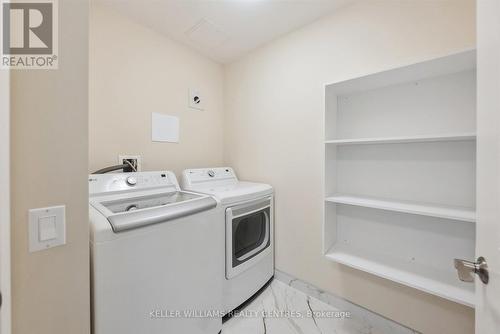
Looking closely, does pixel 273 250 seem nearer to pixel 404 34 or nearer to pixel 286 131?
pixel 286 131

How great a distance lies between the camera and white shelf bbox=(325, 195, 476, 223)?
0.97 m

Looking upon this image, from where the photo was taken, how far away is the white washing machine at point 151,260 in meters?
0.80

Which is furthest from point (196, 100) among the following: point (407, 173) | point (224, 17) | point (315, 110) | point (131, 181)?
point (407, 173)

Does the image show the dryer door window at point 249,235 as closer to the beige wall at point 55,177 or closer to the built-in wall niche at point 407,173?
the built-in wall niche at point 407,173

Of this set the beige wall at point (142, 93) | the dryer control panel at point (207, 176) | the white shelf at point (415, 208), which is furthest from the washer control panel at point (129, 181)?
the white shelf at point (415, 208)

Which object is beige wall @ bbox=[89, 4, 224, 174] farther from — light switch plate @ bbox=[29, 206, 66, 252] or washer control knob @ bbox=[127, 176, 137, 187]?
light switch plate @ bbox=[29, 206, 66, 252]

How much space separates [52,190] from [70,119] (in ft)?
0.75

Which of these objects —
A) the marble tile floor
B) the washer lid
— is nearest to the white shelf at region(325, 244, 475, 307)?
the marble tile floor

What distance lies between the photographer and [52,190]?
0.60 m

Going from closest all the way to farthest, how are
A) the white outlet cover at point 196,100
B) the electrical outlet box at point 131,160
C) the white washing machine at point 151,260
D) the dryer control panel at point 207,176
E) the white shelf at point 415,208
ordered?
the white washing machine at point 151,260 < the white shelf at point 415,208 < the electrical outlet box at point 131,160 < the dryer control panel at point 207,176 < the white outlet cover at point 196,100

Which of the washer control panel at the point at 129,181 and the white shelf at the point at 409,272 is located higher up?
the washer control panel at the point at 129,181

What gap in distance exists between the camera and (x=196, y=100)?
6.88 ft

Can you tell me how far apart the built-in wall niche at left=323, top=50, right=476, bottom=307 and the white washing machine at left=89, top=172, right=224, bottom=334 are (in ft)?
2.85

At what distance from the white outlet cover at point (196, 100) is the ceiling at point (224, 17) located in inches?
18.1
